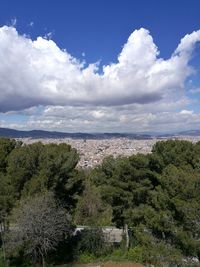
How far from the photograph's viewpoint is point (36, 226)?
2684cm

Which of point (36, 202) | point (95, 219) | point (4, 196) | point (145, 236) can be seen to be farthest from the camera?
point (95, 219)

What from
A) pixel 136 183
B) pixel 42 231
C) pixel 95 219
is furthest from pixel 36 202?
pixel 95 219

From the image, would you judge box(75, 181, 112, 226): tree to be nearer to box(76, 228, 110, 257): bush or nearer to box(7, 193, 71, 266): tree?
box(76, 228, 110, 257): bush

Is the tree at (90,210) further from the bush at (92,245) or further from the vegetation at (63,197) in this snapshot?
the bush at (92,245)

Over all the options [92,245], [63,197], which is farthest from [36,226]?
[63,197]

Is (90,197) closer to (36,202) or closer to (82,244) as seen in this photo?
(82,244)

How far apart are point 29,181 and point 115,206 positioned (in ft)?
20.8

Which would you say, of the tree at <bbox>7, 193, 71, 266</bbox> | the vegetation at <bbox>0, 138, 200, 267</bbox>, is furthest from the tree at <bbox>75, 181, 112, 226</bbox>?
the tree at <bbox>7, 193, 71, 266</bbox>

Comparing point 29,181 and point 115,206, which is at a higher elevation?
point 29,181

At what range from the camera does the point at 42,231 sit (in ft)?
88.7

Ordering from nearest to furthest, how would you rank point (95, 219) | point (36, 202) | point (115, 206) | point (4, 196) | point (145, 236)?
point (145, 236) → point (36, 202) → point (4, 196) → point (115, 206) → point (95, 219)

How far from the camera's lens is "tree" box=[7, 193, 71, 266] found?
Answer: 87.8ft

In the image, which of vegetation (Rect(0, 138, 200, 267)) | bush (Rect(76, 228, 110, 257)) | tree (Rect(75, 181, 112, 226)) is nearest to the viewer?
vegetation (Rect(0, 138, 200, 267))

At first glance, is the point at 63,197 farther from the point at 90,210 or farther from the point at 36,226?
the point at 90,210
